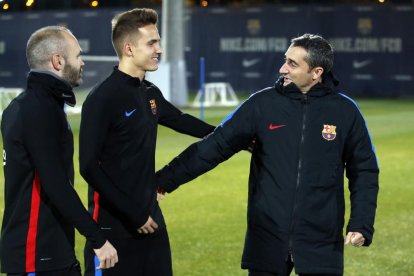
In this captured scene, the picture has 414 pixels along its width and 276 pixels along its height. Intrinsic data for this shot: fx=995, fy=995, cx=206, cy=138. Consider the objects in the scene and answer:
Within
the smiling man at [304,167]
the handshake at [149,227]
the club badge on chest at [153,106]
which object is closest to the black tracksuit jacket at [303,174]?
the smiling man at [304,167]

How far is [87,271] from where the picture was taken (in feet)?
18.6

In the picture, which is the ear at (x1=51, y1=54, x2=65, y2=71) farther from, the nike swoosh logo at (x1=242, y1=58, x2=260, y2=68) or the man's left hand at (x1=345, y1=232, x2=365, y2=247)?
the nike swoosh logo at (x1=242, y1=58, x2=260, y2=68)

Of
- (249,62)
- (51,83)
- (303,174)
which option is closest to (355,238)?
(303,174)

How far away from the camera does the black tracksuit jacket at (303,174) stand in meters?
5.46

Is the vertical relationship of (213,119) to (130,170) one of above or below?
below

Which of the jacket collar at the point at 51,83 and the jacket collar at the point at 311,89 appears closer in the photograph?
the jacket collar at the point at 51,83

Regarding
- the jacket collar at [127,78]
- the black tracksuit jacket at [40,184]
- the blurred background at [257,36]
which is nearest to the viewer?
the black tracksuit jacket at [40,184]

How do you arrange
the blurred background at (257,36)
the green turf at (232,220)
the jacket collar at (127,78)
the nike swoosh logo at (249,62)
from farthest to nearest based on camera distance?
the nike swoosh logo at (249,62) < the blurred background at (257,36) < the green turf at (232,220) < the jacket collar at (127,78)

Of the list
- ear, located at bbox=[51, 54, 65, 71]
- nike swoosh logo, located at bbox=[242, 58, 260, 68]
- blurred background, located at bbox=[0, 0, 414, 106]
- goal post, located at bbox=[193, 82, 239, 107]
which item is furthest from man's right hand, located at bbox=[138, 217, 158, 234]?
nike swoosh logo, located at bbox=[242, 58, 260, 68]

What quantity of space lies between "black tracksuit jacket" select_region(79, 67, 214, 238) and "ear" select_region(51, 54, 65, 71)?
0.45m

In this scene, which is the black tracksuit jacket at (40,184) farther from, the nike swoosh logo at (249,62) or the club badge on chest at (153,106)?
the nike swoosh logo at (249,62)

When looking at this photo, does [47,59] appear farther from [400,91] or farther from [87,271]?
[400,91]

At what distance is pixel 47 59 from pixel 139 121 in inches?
29.6

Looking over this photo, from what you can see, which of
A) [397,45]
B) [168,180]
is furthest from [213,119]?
[168,180]
